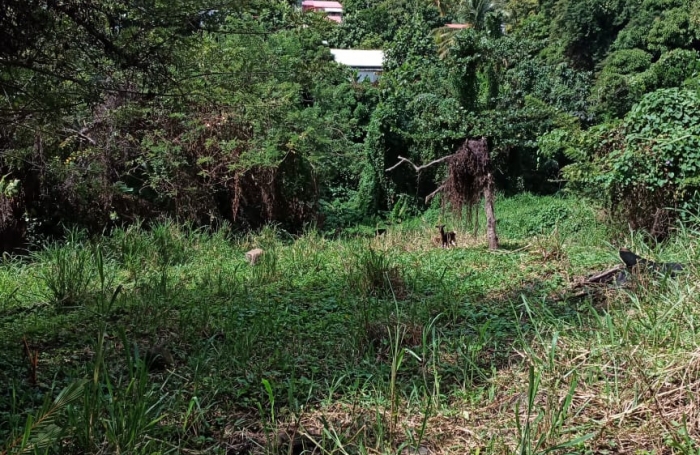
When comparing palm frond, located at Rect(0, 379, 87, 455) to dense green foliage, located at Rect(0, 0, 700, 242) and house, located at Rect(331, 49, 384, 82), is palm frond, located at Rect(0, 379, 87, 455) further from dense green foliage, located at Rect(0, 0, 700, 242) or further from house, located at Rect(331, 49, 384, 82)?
house, located at Rect(331, 49, 384, 82)

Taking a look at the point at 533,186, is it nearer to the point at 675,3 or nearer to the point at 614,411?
the point at 675,3

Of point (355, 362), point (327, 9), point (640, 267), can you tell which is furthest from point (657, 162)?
point (327, 9)

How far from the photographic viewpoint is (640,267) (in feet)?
12.1

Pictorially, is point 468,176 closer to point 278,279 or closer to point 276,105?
point 278,279

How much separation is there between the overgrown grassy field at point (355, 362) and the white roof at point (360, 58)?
18.3 metres

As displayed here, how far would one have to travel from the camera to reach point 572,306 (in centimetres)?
382

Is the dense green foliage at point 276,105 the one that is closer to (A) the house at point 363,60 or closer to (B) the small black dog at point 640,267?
(A) the house at point 363,60

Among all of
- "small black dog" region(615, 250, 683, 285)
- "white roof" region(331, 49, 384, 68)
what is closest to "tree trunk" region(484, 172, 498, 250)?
"small black dog" region(615, 250, 683, 285)

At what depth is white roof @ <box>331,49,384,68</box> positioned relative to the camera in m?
22.5

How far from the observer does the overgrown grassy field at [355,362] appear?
80.2 inches

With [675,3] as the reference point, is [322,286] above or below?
below

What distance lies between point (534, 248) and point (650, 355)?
346cm

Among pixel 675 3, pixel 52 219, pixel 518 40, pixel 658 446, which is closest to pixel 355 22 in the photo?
pixel 518 40

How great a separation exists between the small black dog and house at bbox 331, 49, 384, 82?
1828cm
